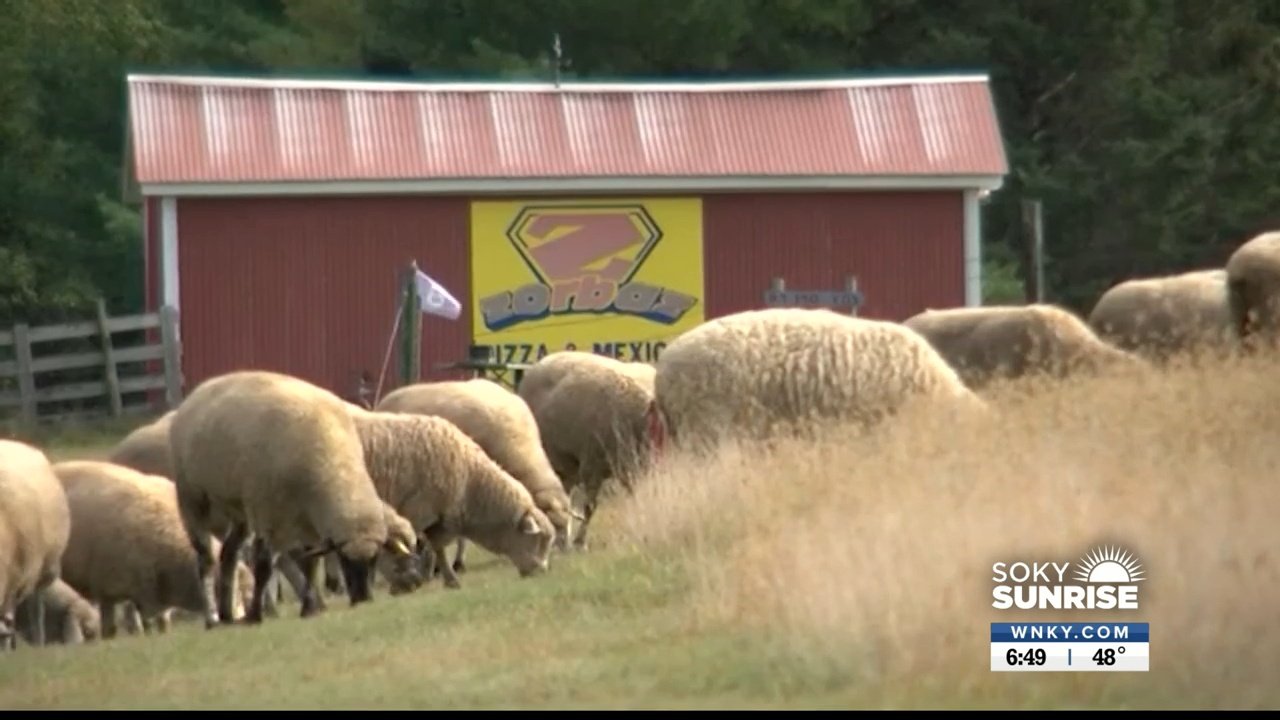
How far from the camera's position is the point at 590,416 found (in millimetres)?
20938

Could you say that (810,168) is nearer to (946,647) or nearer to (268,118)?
(268,118)

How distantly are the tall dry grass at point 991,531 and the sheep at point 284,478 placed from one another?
173 cm

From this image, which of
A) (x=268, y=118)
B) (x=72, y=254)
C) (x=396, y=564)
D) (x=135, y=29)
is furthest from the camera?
(x=72, y=254)

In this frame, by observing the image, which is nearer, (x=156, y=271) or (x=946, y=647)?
(x=946, y=647)

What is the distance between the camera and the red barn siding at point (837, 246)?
34.0 meters

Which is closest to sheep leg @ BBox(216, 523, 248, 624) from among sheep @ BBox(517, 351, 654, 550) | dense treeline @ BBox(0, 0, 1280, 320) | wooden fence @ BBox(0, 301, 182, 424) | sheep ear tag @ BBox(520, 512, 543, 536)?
sheep ear tag @ BBox(520, 512, 543, 536)

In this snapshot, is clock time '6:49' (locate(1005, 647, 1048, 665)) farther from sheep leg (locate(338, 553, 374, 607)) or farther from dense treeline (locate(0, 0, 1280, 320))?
dense treeline (locate(0, 0, 1280, 320))

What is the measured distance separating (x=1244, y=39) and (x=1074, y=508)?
23575 millimetres

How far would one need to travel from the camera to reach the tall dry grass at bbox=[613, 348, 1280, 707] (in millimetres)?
10281

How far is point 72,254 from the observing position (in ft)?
154

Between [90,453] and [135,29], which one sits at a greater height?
[135,29]

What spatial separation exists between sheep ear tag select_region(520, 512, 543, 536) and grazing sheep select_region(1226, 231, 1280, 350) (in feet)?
16.5

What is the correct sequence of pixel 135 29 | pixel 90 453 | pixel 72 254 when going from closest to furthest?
pixel 90 453
pixel 135 29
pixel 72 254

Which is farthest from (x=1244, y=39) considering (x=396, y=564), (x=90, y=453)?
(x=396, y=564)
